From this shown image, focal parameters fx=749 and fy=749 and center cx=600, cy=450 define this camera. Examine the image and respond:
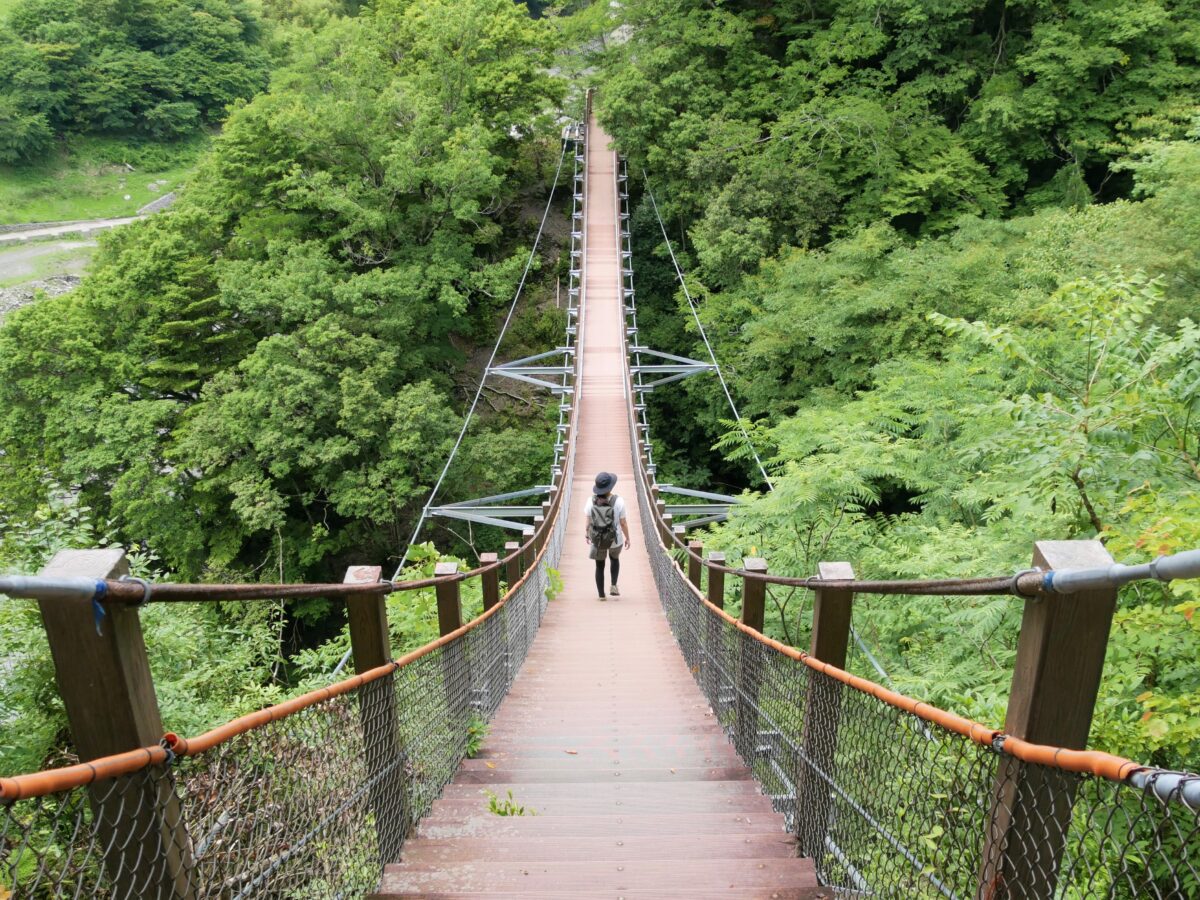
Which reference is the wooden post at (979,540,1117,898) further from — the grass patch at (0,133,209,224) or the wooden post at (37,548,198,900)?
the grass patch at (0,133,209,224)

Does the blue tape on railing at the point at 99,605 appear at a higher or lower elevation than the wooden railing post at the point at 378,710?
higher

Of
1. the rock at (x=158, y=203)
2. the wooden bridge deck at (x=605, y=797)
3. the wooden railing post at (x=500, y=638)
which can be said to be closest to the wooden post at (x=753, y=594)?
the wooden bridge deck at (x=605, y=797)

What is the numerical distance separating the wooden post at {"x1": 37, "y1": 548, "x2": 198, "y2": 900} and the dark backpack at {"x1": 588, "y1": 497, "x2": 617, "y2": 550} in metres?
5.08

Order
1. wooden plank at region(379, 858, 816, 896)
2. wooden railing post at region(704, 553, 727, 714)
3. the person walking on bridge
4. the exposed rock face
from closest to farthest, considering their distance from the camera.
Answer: wooden plank at region(379, 858, 816, 896), wooden railing post at region(704, 553, 727, 714), the person walking on bridge, the exposed rock face

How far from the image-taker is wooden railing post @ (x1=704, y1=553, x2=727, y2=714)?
13.1 ft

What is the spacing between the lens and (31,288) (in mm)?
23531

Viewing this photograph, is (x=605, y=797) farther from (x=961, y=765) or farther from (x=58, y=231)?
(x=58, y=231)

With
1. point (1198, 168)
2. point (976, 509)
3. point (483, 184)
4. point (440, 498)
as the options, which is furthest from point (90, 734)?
point (483, 184)

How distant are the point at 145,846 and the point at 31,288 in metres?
28.7

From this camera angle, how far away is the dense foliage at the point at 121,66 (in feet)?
93.5

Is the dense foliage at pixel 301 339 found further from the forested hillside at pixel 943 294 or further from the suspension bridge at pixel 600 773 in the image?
the suspension bridge at pixel 600 773

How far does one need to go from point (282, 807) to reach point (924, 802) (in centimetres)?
157

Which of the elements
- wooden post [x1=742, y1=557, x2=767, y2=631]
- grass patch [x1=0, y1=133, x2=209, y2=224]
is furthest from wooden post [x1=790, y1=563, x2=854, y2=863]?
grass patch [x1=0, y1=133, x2=209, y2=224]

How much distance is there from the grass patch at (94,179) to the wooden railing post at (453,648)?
33399mm
